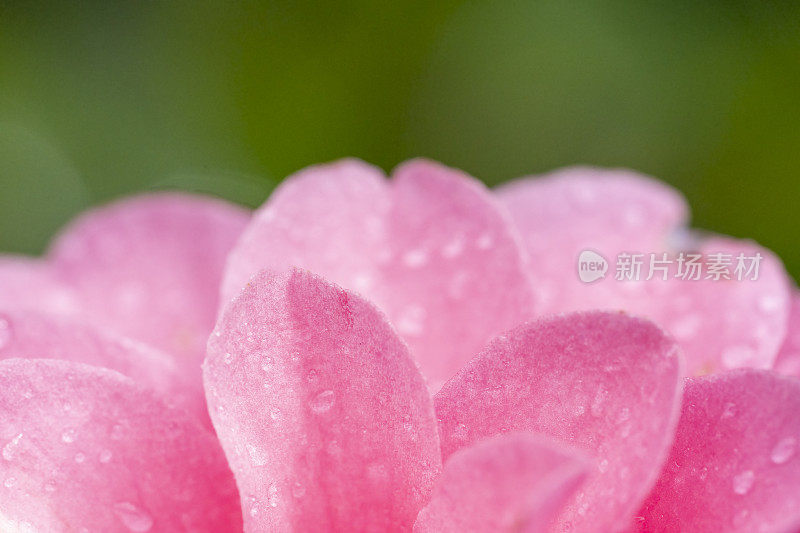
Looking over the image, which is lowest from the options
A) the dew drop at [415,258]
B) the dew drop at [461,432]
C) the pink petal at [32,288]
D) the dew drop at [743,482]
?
the pink petal at [32,288]

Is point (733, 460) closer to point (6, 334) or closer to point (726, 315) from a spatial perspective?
point (726, 315)

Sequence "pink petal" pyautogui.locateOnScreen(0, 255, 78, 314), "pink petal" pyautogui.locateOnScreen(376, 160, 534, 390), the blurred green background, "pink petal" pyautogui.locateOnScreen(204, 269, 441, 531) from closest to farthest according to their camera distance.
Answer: "pink petal" pyautogui.locateOnScreen(204, 269, 441, 531), "pink petal" pyautogui.locateOnScreen(376, 160, 534, 390), "pink petal" pyautogui.locateOnScreen(0, 255, 78, 314), the blurred green background

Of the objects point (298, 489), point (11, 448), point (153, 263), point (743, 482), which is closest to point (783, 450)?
point (743, 482)

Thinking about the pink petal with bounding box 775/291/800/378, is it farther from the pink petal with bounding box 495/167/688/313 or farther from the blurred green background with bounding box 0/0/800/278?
the blurred green background with bounding box 0/0/800/278

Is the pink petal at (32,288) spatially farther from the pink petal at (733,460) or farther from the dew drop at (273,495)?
the pink petal at (733,460)

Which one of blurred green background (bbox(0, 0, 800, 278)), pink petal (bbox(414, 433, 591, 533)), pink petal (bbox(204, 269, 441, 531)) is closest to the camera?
pink petal (bbox(414, 433, 591, 533))

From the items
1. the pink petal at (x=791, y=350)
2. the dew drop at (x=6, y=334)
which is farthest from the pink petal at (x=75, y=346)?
the pink petal at (x=791, y=350)

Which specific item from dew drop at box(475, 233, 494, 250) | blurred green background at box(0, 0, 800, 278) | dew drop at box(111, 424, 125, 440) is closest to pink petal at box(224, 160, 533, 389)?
dew drop at box(475, 233, 494, 250)
